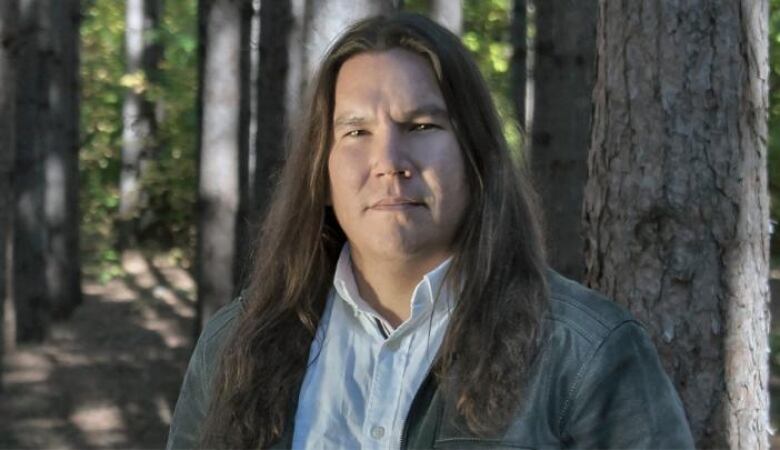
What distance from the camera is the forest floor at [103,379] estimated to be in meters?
12.8

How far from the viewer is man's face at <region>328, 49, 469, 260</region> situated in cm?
260

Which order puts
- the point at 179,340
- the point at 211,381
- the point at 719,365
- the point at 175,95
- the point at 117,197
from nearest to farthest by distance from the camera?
the point at 211,381 → the point at 719,365 → the point at 179,340 → the point at 175,95 → the point at 117,197

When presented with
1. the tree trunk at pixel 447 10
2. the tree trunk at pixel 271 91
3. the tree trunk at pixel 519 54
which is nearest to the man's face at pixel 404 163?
the tree trunk at pixel 271 91

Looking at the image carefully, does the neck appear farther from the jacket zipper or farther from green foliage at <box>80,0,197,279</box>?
green foliage at <box>80,0,197,279</box>

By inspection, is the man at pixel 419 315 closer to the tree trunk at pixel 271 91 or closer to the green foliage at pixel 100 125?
the tree trunk at pixel 271 91

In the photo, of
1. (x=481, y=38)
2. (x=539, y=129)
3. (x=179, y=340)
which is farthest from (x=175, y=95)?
(x=539, y=129)

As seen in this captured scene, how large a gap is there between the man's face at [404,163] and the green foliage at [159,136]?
764 inches

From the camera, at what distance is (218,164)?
13328 mm

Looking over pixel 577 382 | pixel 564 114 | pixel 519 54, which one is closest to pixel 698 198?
pixel 577 382

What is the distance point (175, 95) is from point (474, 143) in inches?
891

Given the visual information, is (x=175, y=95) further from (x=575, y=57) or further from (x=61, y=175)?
(x=575, y=57)

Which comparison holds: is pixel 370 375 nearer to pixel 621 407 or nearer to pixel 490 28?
pixel 621 407

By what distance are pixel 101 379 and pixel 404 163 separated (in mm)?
13125

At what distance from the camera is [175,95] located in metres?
24.8
